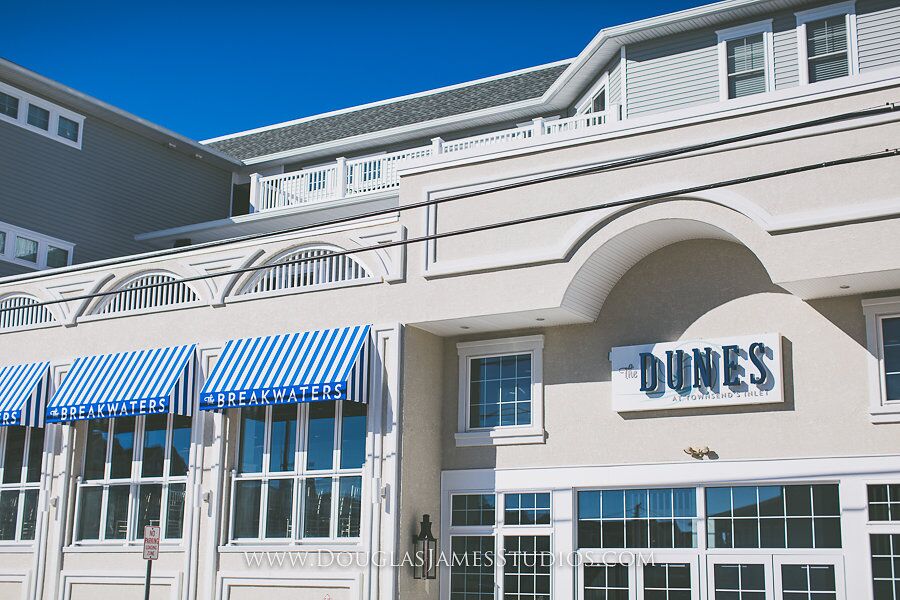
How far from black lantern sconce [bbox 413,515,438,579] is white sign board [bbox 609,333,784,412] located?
3.38 m

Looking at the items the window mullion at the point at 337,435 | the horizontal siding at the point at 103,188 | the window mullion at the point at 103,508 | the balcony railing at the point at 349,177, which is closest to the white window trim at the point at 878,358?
the window mullion at the point at 337,435

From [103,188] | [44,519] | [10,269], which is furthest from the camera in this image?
[103,188]

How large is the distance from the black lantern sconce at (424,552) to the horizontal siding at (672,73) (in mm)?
9466

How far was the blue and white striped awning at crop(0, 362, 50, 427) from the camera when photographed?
20.2 metres

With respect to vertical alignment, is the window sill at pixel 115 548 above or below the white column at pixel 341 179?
below

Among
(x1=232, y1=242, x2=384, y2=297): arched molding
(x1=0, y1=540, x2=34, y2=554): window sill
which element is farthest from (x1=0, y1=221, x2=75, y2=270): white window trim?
(x1=232, y1=242, x2=384, y2=297): arched molding

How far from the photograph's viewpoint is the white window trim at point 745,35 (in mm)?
20453

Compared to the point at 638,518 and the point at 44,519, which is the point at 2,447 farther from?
the point at 638,518

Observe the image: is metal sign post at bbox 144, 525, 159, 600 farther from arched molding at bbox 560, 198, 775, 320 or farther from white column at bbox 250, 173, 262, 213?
white column at bbox 250, 173, 262, 213

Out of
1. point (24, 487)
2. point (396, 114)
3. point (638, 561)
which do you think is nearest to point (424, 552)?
point (638, 561)

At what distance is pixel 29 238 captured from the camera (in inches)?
981

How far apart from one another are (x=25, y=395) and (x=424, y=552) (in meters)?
8.55

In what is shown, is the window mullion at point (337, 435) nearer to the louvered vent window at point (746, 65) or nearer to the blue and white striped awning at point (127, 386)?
the blue and white striped awning at point (127, 386)

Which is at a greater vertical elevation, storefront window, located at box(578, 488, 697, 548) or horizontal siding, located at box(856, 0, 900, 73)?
horizontal siding, located at box(856, 0, 900, 73)
